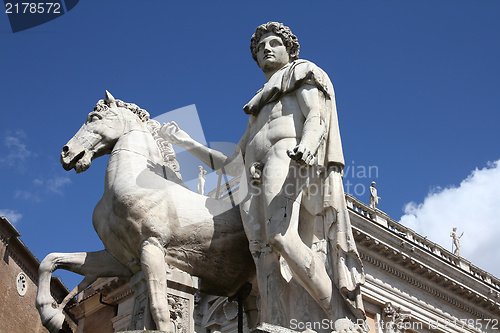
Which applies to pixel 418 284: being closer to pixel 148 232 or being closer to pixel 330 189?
pixel 330 189

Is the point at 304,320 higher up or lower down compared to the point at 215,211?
lower down

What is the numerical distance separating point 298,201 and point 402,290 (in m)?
22.5

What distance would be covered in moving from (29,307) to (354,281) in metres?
29.7

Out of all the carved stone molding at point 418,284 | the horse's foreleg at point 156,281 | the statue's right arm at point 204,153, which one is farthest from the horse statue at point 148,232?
the carved stone molding at point 418,284

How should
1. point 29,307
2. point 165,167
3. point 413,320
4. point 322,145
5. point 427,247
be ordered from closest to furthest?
point 322,145 < point 165,167 < point 413,320 < point 427,247 < point 29,307

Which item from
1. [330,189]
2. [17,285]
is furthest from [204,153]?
[17,285]

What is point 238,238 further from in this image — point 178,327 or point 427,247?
point 427,247

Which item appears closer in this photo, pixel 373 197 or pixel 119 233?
pixel 119 233

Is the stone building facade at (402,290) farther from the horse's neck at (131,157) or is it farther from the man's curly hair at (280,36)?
the man's curly hair at (280,36)

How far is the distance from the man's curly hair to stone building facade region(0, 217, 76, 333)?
2505 centimetres

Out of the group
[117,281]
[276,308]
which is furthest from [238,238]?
[117,281]

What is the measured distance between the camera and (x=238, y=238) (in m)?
6.36

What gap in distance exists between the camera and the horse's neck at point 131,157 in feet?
20.8

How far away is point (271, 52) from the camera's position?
692cm
